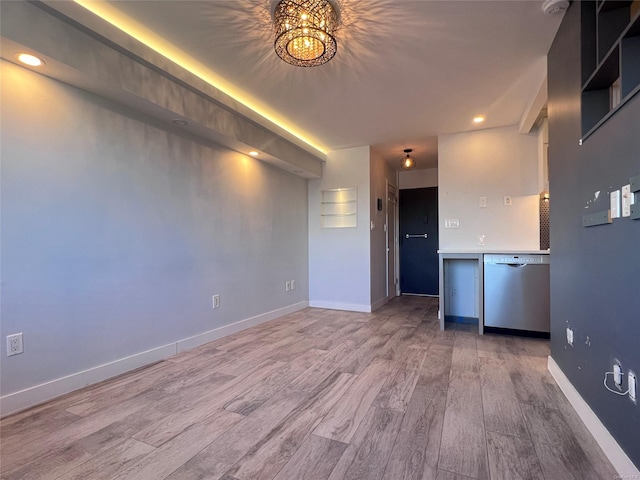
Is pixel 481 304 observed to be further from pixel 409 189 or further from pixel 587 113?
pixel 409 189

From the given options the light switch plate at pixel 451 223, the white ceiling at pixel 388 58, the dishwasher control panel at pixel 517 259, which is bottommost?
the dishwasher control panel at pixel 517 259

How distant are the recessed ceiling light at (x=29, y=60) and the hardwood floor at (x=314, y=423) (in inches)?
77.3

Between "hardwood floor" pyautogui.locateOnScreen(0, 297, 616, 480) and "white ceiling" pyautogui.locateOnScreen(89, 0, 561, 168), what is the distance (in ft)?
7.56

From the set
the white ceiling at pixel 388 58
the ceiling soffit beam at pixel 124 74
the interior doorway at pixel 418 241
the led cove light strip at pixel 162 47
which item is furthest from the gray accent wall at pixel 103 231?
the interior doorway at pixel 418 241

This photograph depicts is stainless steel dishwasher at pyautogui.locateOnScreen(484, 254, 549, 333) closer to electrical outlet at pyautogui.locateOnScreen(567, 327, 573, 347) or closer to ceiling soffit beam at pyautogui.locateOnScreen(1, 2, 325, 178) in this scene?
electrical outlet at pyautogui.locateOnScreen(567, 327, 573, 347)

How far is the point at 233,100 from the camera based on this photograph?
2846 millimetres

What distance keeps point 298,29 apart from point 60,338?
2.38 metres

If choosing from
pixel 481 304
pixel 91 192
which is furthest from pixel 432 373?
pixel 91 192

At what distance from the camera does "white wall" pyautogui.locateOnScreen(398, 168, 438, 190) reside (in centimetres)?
584

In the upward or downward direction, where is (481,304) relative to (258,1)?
downward

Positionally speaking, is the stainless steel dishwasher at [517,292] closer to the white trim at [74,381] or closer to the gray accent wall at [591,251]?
the gray accent wall at [591,251]

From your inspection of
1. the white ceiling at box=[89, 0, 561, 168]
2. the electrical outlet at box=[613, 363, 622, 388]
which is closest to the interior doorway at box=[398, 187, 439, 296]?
the white ceiling at box=[89, 0, 561, 168]

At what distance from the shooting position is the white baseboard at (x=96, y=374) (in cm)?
174

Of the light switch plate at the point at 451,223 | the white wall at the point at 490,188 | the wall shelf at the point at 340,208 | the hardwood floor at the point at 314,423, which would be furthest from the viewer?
the wall shelf at the point at 340,208
